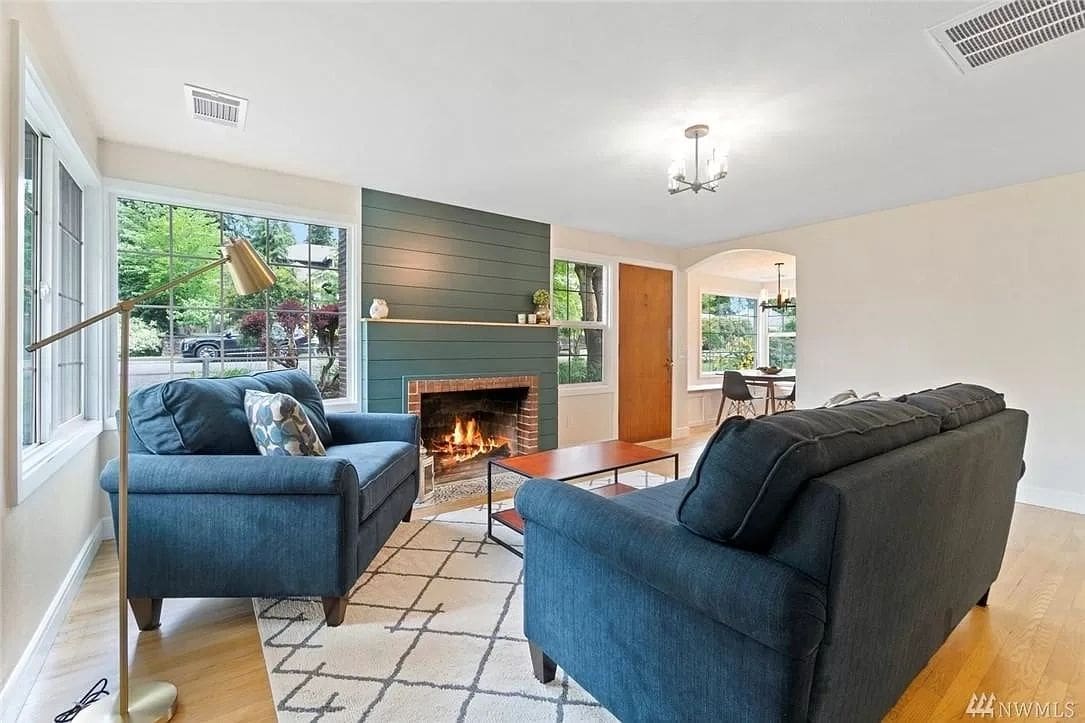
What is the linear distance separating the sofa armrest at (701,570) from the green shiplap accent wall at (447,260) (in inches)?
113

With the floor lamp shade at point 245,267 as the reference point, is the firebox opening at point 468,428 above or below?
below

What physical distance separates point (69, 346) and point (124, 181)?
1.03 metres

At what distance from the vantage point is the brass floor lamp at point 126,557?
4.51 feet

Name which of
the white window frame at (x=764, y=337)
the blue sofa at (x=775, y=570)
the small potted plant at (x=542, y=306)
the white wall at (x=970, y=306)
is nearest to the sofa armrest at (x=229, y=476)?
the blue sofa at (x=775, y=570)

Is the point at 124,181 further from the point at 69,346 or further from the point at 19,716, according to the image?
the point at 19,716

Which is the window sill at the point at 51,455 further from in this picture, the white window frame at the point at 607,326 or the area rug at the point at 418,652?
the white window frame at the point at 607,326

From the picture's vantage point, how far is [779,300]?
718cm

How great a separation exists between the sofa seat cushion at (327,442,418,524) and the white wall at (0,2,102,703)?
101cm

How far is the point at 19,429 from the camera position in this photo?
1.59 metres

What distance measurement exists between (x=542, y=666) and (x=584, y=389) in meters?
3.70

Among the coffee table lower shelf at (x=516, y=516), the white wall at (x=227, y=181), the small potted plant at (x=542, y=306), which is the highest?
the white wall at (x=227, y=181)

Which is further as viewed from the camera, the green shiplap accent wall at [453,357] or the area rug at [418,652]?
the green shiplap accent wall at [453,357]

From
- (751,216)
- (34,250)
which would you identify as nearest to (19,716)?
(34,250)

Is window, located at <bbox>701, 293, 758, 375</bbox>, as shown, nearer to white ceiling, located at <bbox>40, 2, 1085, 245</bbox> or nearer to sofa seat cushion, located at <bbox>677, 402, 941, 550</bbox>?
white ceiling, located at <bbox>40, 2, 1085, 245</bbox>
